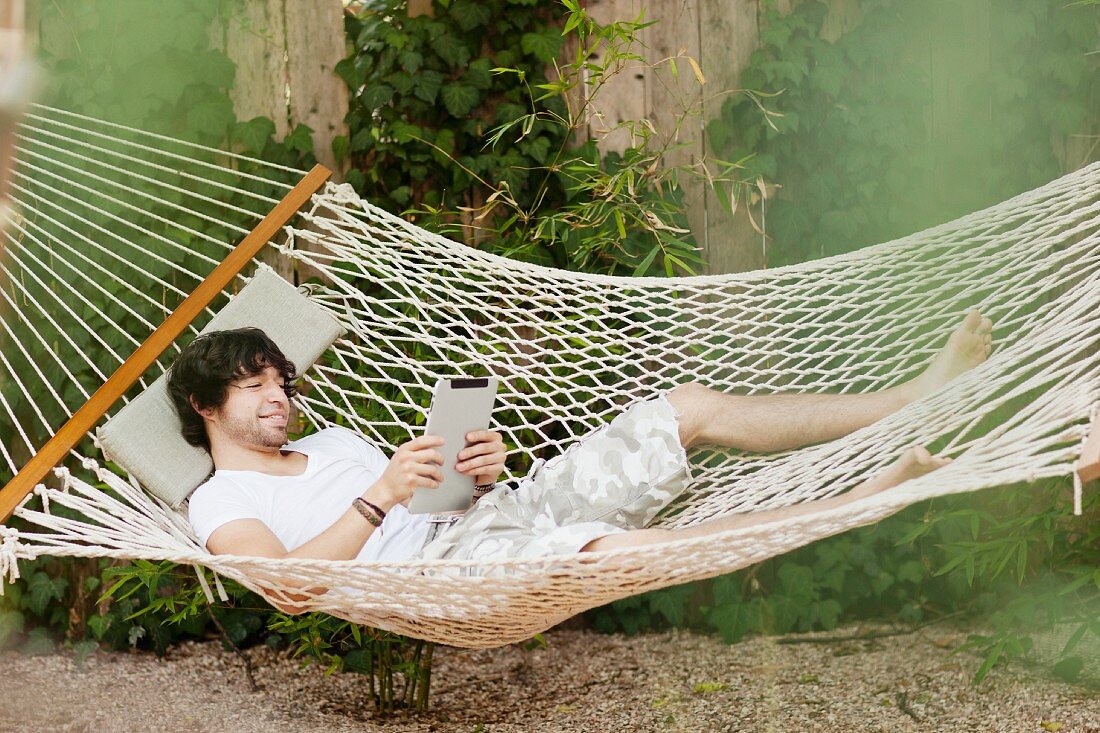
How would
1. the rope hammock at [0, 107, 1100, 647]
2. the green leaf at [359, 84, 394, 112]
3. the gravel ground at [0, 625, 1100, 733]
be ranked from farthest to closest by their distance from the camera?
the green leaf at [359, 84, 394, 112] < the gravel ground at [0, 625, 1100, 733] < the rope hammock at [0, 107, 1100, 647]

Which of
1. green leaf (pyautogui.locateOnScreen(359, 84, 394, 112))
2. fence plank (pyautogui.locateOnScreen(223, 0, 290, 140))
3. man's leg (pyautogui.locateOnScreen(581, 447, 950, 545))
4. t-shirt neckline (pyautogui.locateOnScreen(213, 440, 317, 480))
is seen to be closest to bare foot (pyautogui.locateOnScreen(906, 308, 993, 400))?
man's leg (pyautogui.locateOnScreen(581, 447, 950, 545))

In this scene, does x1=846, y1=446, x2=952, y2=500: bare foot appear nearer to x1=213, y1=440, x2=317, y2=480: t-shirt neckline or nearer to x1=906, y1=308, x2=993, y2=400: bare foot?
x1=906, y1=308, x2=993, y2=400: bare foot

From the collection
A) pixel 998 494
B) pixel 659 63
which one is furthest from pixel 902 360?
pixel 659 63

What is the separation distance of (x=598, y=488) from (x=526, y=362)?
0.72m

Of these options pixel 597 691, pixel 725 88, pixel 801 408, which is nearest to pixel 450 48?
pixel 725 88

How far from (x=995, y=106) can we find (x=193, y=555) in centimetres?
215

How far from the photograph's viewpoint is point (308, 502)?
1.92m

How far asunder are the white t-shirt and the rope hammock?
0.10 m

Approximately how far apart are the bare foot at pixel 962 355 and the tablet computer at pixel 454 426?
0.74m

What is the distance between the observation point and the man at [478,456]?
181 cm

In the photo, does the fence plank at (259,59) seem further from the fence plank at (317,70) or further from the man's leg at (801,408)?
the man's leg at (801,408)

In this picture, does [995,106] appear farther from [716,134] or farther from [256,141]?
[256,141]

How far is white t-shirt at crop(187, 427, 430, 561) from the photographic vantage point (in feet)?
5.93

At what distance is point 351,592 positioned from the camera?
1.61 m
